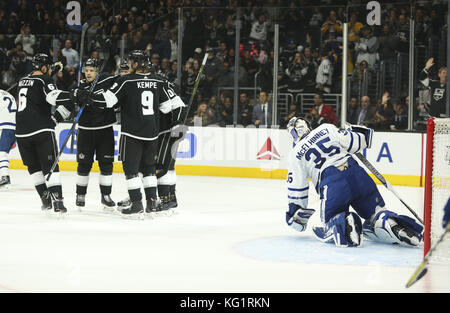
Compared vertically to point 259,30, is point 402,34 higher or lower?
lower

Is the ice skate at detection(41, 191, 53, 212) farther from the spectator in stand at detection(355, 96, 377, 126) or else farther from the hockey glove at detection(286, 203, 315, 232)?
the spectator in stand at detection(355, 96, 377, 126)

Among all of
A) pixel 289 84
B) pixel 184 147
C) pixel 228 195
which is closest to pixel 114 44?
pixel 184 147

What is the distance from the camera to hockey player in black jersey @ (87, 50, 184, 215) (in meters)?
6.71

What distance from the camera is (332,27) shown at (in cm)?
1096

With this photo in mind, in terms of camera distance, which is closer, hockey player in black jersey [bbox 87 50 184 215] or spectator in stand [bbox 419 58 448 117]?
hockey player in black jersey [bbox 87 50 184 215]

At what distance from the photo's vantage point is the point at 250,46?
1113 cm

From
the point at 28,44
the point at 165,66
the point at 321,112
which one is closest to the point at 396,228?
the point at 321,112

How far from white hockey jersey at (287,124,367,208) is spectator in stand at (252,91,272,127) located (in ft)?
16.1

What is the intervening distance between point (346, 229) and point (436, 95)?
4786 millimetres

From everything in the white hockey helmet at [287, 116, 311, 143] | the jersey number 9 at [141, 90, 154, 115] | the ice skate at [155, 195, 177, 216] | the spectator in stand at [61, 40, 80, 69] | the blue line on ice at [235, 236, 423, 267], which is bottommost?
the blue line on ice at [235, 236, 423, 267]

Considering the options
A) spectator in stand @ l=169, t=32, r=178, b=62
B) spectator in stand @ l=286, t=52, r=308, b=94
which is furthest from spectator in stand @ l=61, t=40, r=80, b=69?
spectator in stand @ l=286, t=52, r=308, b=94

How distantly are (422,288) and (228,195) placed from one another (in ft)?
15.7

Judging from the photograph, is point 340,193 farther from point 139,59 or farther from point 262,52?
point 262,52
